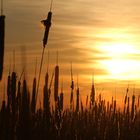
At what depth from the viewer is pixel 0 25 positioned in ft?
16.9

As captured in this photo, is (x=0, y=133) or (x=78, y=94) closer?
(x=0, y=133)

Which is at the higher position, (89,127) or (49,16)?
(49,16)

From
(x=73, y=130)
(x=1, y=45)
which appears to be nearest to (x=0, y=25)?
(x=1, y=45)

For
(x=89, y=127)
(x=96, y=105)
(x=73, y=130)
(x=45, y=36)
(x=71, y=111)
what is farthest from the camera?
(x=96, y=105)

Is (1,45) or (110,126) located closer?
(1,45)

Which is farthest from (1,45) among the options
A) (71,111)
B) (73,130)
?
(71,111)

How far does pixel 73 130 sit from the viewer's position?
7.96m

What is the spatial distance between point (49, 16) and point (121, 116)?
6.73 meters

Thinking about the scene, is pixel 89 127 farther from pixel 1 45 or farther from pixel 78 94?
pixel 1 45

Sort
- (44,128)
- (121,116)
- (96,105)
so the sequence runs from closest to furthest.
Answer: (44,128), (121,116), (96,105)

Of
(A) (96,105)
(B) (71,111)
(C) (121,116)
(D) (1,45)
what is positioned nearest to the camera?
(D) (1,45)

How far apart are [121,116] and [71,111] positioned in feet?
7.02

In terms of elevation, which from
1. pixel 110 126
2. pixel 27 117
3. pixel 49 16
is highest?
pixel 49 16

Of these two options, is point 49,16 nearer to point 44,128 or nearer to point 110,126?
point 44,128
